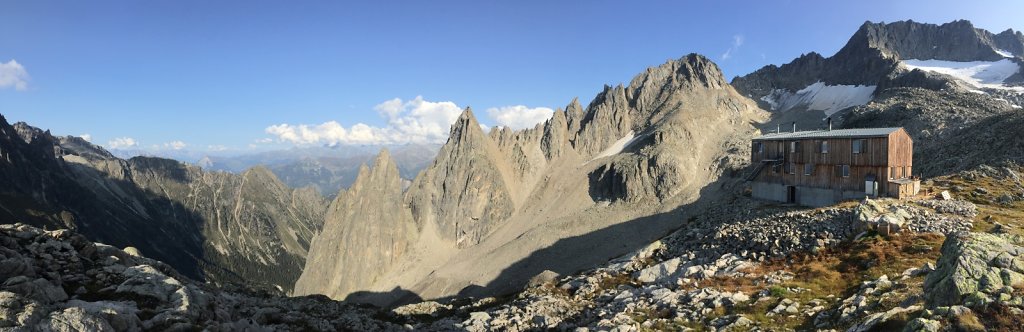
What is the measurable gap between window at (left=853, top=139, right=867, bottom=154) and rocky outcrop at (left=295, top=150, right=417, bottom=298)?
333ft

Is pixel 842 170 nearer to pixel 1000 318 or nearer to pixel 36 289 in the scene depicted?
pixel 1000 318

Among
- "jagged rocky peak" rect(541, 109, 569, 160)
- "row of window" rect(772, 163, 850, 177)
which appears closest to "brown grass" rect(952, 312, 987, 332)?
"row of window" rect(772, 163, 850, 177)

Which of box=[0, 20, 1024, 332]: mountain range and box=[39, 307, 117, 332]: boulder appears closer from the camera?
box=[39, 307, 117, 332]: boulder

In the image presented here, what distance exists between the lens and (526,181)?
481ft

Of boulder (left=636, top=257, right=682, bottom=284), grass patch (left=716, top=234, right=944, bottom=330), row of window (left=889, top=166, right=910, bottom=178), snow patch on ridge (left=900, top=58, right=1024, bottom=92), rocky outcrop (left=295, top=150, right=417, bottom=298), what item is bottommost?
rocky outcrop (left=295, top=150, right=417, bottom=298)

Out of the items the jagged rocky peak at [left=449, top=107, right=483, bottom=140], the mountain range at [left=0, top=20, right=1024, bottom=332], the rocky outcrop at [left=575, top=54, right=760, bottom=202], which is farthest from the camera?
the jagged rocky peak at [left=449, top=107, right=483, bottom=140]

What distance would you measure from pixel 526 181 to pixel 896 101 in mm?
105669

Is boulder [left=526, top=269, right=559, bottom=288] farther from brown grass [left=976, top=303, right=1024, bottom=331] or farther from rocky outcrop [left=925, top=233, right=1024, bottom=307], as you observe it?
brown grass [left=976, top=303, right=1024, bottom=331]

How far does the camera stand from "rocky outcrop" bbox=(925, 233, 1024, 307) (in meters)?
13.9

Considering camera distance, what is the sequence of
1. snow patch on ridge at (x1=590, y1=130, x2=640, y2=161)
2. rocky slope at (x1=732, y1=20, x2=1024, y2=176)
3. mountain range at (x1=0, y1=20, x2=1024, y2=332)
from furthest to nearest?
1. snow patch on ridge at (x1=590, y1=130, x2=640, y2=161)
2. mountain range at (x1=0, y1=20, x2=1024, y2=332)
3. rocky slope at (x1=732, y1=20, x2=1024, y2=176)

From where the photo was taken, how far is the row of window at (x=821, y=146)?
4525cm

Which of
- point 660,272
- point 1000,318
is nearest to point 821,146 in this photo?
point 660,272

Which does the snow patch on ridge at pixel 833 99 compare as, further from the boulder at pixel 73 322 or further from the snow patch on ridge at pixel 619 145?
the boulder at pixel 73 322

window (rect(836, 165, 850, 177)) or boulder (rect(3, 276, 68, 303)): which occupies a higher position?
window (rect(836, 165, 850, 177))
